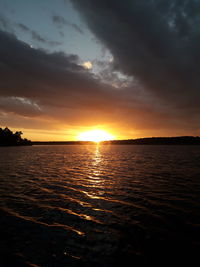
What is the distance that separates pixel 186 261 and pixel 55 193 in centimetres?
1310

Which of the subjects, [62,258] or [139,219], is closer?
[62,258]

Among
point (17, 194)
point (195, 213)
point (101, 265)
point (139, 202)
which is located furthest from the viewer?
point (17, 194)

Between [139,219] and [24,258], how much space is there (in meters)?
7.33

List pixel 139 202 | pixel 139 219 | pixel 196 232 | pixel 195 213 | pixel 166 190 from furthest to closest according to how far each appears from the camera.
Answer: pixel 166 190, pixel 139 202, pixel 195 213, pixel 139 219, pixel 196 232

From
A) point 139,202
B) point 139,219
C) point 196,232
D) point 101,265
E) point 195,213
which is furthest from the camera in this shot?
point 139,202

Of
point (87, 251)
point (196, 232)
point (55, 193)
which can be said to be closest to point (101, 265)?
point (87, 251)

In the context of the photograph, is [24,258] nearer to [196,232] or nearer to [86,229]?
[86,229]

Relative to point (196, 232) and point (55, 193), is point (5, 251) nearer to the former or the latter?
point (55, 193)

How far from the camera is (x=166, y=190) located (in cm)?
1731

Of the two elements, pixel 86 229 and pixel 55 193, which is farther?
pixel 55 193

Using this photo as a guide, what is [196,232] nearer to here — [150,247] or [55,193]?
[150,247]

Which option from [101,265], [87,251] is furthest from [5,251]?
[101,265]

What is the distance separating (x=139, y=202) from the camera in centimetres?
1377

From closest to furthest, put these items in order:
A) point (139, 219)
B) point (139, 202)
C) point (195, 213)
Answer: point (139, 219)
point (195, 213)
point (139, 202)
